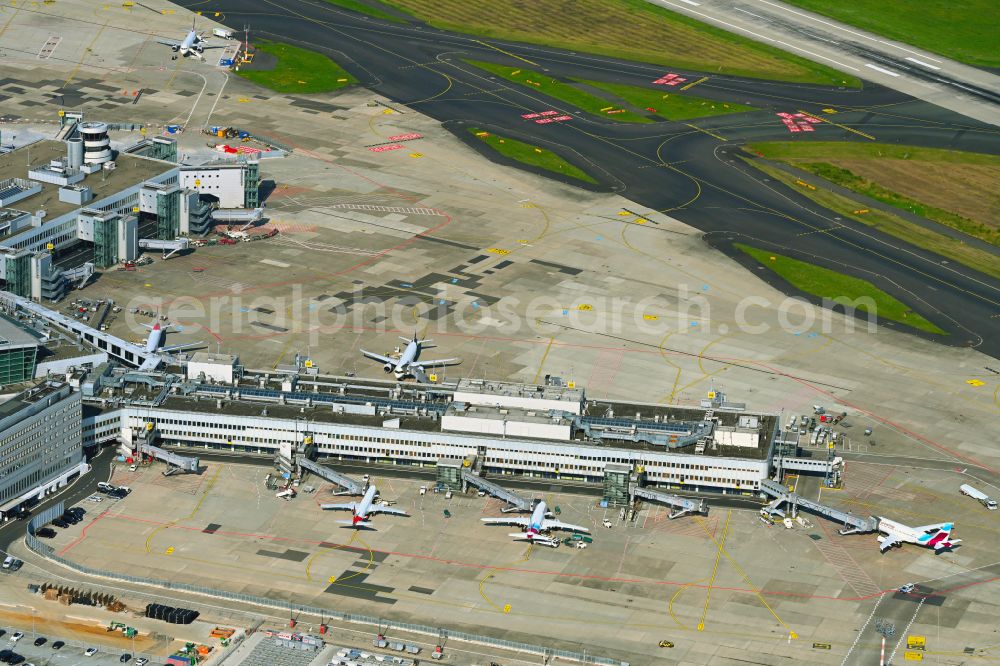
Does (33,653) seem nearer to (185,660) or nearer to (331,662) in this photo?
(185,660)

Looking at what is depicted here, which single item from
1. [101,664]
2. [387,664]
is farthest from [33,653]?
[387,664]

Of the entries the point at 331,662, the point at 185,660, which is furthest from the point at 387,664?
the point at 185,660

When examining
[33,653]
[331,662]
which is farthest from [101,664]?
[331,662]

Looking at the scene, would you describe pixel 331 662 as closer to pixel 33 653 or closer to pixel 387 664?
pixel 387 664

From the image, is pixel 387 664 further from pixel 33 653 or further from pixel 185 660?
pixel 33 653

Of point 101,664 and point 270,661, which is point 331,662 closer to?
point 270,661
